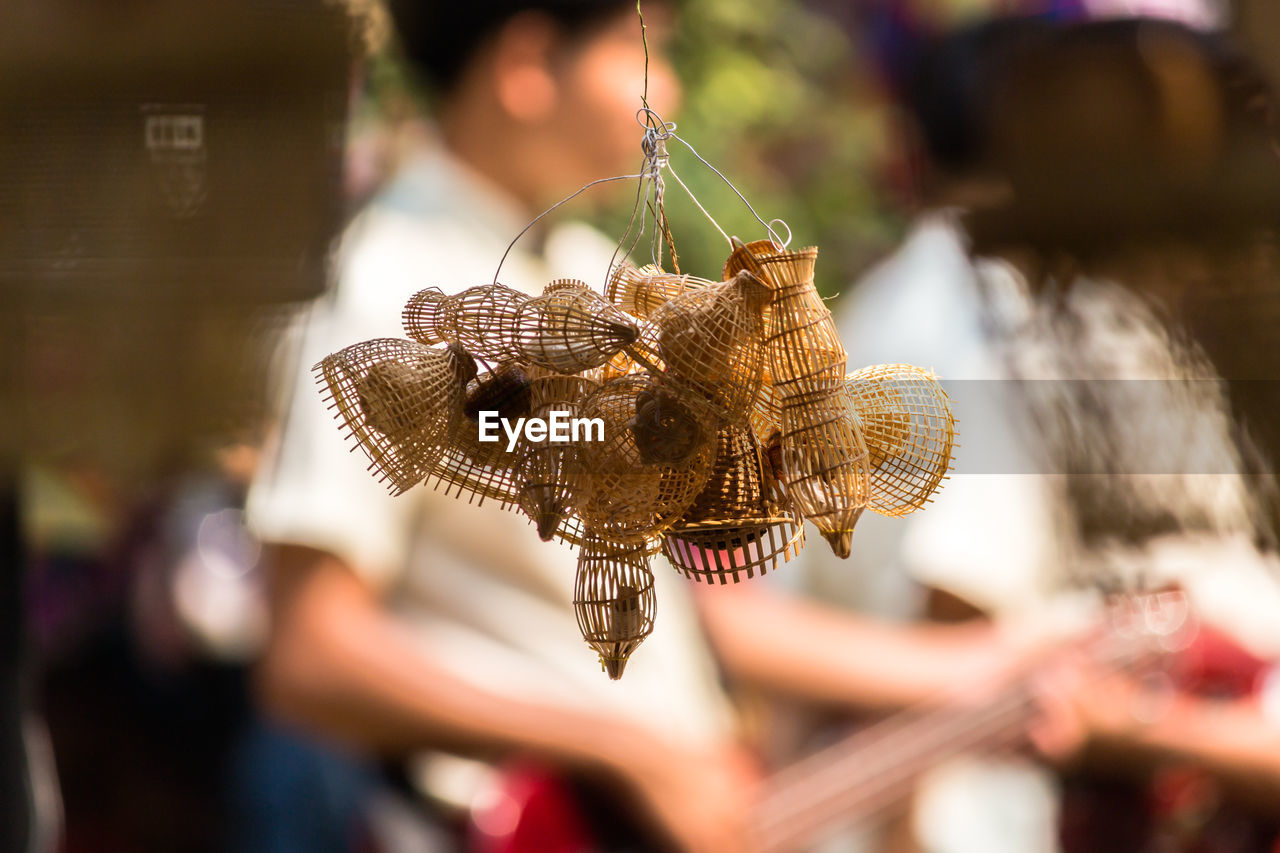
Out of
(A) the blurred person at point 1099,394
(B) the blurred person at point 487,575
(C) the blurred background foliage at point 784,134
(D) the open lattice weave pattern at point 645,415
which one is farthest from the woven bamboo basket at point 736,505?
(C) the blurred background foliage at point 784,134

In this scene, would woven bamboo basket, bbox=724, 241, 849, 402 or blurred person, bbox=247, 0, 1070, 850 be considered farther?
Result: blurred person, bbox=247, 0, 1070, 850

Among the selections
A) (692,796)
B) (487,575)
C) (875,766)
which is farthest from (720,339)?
(875,766)

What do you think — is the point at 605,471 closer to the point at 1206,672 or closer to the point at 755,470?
the point at 755,470

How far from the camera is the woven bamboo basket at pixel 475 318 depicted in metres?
0.61

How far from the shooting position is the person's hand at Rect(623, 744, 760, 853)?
4.43 feet

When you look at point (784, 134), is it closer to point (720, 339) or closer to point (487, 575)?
point (487, 575)

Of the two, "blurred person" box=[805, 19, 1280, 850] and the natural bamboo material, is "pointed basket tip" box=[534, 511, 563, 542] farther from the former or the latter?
"blurred person" box=[805, 19, 1280, 850]

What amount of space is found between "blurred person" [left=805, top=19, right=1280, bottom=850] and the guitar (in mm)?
35

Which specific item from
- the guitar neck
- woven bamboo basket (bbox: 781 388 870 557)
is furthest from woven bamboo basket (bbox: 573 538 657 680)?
the guitar neck

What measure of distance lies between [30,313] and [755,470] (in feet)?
3.10

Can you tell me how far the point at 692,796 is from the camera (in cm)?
137

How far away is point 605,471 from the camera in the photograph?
60cm

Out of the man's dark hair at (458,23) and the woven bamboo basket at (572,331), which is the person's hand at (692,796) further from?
the woven bamboo basket at (572,331)

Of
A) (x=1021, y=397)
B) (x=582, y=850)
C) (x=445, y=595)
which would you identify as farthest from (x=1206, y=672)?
(x=445, y=595)
